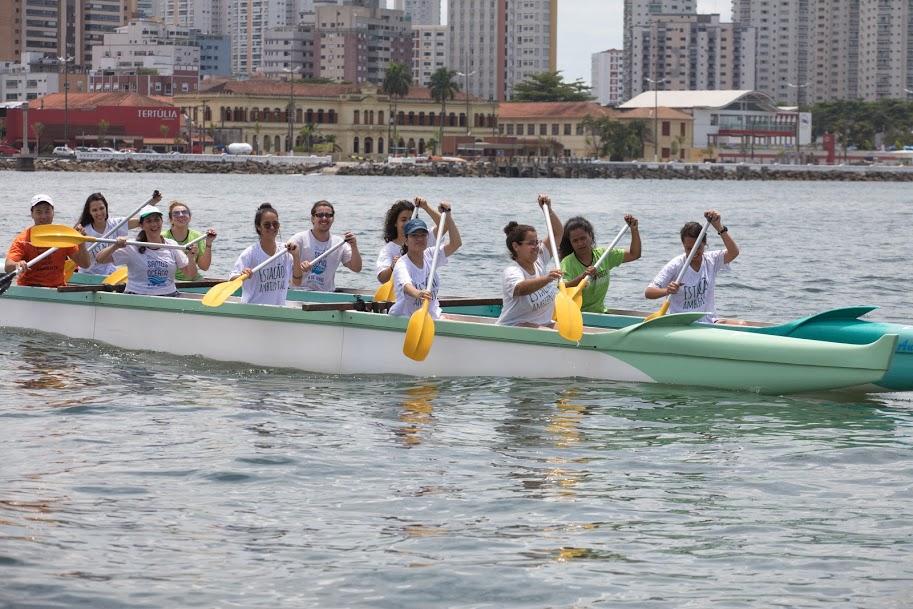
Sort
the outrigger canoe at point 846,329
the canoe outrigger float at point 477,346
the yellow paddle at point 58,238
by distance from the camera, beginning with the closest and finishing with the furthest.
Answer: the outrigger canoe at point 846,329 → the canoe outrigger float at point 477,346 → the yellow paddle at point 58,238

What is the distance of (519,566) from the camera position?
8102 millimetres

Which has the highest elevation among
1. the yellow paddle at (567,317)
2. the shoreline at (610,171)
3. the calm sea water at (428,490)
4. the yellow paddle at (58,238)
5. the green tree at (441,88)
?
the green tree at (441,88)

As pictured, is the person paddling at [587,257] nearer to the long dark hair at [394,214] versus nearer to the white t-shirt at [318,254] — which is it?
the long dark hair at [394,214]

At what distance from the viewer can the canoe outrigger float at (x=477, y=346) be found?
12258 millimetres

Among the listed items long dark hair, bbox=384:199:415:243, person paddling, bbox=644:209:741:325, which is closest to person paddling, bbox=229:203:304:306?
long dark hair, bbox=384:199:415:243

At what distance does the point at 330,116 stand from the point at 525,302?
5645 inches

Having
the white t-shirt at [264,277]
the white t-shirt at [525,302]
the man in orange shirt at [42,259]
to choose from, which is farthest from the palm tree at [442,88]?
the white t-shirt at [525,302]

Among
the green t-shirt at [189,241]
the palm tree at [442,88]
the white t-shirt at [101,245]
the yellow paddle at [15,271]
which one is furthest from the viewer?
the palm tree at [442,88]

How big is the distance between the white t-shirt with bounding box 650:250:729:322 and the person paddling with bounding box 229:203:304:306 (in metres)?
3.41

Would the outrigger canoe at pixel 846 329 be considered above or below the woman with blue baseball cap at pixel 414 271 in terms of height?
below

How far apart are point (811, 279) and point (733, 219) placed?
1185 inches

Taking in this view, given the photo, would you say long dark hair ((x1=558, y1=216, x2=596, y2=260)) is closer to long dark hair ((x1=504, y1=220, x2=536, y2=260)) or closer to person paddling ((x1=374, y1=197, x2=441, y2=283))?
long dark hair ((x1=504, y1=220, x2=536, y2=260))

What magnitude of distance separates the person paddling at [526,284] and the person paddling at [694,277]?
0.91m

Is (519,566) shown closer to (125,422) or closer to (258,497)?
(258,497)
